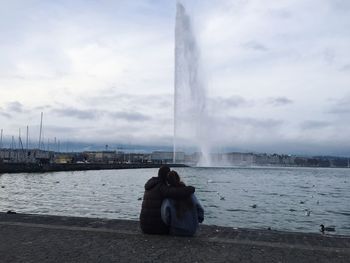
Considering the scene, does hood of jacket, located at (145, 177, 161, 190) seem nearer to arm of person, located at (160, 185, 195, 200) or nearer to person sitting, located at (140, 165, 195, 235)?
person sitting, located at (140, 165, 195, 235)

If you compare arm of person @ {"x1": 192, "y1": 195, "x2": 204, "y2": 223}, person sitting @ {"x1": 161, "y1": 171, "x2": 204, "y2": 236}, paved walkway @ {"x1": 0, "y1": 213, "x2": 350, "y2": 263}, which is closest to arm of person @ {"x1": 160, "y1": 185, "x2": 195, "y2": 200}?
person sitting @ {"x1": 161, "y1": 171, "x2": 204, "y2": 236}

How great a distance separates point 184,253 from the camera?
29.9 ft

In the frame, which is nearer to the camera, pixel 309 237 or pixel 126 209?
pixel 309 237

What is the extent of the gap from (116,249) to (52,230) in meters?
2.92

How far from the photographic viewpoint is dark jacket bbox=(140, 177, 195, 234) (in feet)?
35.2

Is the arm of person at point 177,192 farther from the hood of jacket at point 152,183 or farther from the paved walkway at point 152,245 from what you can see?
the paved walkway at point 152,245

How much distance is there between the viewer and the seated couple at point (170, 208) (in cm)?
1074

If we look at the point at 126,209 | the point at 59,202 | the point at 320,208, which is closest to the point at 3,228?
the point at 126,209

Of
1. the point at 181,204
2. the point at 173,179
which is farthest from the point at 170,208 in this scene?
the point at 173,179

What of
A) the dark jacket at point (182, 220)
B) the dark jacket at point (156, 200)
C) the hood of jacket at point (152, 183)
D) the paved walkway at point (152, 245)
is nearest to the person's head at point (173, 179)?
the dark jacket at point (156, 200)

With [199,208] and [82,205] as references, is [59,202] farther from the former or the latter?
[199,208]

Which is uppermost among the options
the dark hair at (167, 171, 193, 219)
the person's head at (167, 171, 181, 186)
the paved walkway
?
the person's head at (167, 171, 181, 186)

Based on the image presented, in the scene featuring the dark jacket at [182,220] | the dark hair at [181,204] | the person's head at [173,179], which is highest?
the person's head at [173,179]

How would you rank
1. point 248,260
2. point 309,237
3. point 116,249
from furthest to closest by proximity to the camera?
point 309,237 < point 116,249 < point 248,260
